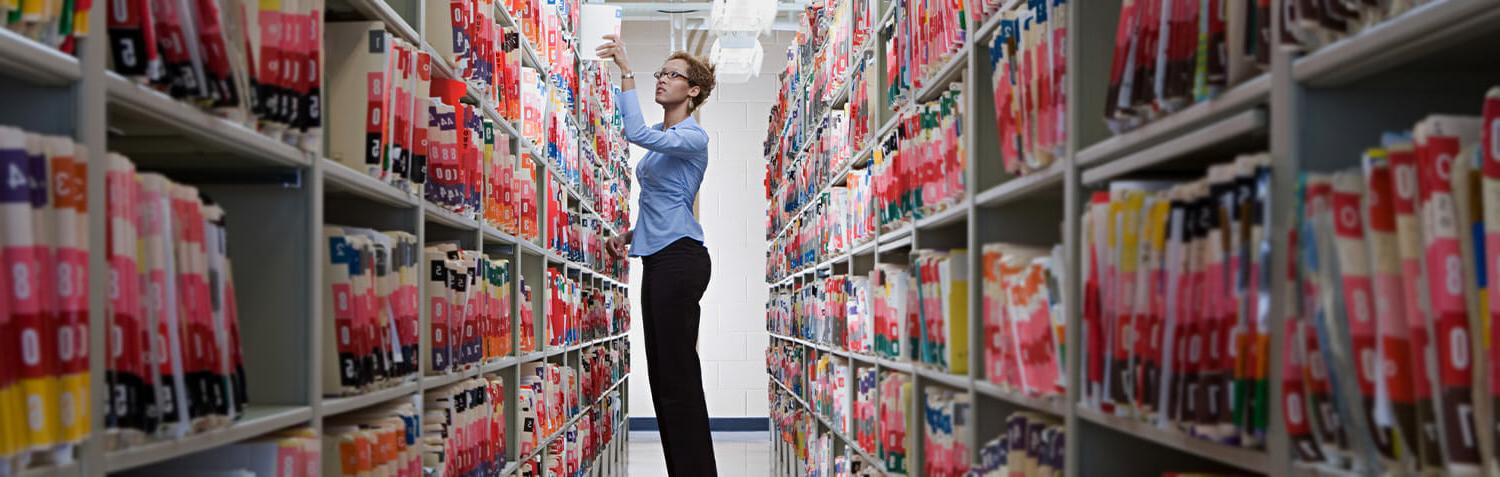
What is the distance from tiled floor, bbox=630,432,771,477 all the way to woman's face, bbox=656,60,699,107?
254cm

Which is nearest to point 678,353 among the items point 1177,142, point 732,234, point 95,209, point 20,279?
point 1177,142

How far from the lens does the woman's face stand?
4688 millimetres

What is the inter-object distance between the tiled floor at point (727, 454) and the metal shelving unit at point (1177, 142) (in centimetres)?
419

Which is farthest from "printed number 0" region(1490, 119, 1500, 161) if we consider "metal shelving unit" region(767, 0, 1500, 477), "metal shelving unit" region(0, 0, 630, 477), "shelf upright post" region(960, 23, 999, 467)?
"shelf upright post" region(960, 23, 999, 467)

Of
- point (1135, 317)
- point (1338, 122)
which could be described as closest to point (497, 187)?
point (1135, 317)

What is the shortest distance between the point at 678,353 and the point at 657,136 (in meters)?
0.76

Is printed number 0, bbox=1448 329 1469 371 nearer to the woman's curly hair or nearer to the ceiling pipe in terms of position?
the woman's curly hair

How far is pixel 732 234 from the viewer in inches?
420

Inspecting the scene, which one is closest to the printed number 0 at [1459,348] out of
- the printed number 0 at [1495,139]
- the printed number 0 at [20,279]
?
the printed number 0 at [1495,139]

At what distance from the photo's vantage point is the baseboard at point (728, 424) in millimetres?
10539

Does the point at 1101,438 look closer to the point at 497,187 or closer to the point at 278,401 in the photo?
the point at 278,401

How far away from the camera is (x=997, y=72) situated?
238 cm

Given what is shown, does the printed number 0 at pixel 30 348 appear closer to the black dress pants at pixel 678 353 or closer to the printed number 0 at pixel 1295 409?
the printed number 0 at pixel 1295 409

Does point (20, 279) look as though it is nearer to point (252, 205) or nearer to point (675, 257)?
point (252, 205)
